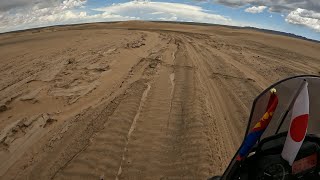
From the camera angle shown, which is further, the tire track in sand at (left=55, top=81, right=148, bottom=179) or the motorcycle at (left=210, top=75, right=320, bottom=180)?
the tire track in sand at (left=55, top=81, right=148, bottom=179)

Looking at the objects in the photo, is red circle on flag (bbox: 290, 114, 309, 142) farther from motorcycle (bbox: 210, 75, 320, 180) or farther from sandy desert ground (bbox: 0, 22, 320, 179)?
sandy desert ground (bbox: 0, 22, 320, 179)

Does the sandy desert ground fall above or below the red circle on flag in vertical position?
below

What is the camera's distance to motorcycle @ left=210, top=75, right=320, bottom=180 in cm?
367

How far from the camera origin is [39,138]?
780cm

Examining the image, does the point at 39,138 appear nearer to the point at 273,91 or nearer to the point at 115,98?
the point at 115,98

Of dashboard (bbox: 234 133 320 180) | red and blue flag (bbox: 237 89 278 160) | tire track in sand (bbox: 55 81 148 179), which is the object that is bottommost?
tire track in sand (bbox: 55 81 148 179)

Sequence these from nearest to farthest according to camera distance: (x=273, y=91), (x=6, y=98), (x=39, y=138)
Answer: (x=273, y=91) → (x=39, y=138) → (x=6, y=98)

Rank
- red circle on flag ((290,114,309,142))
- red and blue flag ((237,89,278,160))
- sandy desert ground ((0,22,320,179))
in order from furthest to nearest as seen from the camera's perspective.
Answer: sandy desert ground ((0,22,320,179)) < red and blue flag ((237,89,278,160)) < red circle on flag ((290,114,309,142))

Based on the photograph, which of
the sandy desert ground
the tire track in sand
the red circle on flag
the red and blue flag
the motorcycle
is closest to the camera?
the red circle on flag

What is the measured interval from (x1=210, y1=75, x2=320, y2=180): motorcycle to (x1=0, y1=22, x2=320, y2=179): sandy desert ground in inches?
92.3

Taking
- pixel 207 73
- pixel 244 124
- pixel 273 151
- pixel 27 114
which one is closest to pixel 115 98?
pixel 27 114

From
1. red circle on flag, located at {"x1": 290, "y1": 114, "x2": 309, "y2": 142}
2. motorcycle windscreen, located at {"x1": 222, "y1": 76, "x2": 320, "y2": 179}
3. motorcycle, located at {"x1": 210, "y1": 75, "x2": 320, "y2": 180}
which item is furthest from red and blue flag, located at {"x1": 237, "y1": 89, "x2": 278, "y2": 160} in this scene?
red circle on flag, located at {"x1": 290, "y1": 114, "x2": 309, "y2": 142}

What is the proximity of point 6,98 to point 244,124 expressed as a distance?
6.56m

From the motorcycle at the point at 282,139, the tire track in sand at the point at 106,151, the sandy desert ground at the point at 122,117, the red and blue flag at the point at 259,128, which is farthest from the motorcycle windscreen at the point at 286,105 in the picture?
the tire track in sand at the point at 106,151
